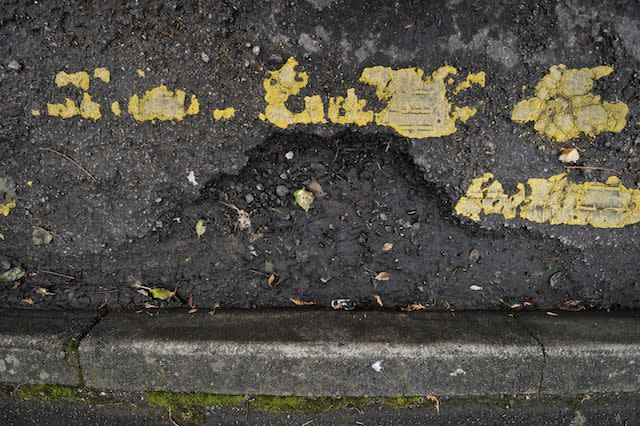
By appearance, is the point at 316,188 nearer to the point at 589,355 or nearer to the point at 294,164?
the point at 294,164

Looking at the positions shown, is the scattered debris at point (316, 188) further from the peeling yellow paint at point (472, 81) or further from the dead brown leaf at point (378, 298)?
the peeling yellow paint at point (472, 81)

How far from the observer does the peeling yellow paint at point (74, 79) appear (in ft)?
7.22

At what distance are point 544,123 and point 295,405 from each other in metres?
1.78

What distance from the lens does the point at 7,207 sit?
231 centimetres

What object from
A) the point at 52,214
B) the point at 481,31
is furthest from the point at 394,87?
the point at 52,214

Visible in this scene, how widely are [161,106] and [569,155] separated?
1923 millimetres

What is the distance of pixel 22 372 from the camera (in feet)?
7.24

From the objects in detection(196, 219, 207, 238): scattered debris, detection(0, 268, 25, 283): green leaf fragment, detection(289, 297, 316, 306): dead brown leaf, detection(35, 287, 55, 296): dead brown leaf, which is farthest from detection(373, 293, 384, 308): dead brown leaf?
detection(0, 268, 25, 283): green leaf fragment

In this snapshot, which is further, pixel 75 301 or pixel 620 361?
pixel 75 301

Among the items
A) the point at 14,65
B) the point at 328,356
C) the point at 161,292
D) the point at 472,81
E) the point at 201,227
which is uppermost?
the point at 14,65

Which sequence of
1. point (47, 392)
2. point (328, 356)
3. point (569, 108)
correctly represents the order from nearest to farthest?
point (328, 356) → point (569, 108) → point (47, 392)

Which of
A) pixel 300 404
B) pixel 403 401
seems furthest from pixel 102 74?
pixel 403 401

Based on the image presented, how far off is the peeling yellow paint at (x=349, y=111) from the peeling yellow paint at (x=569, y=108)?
2.28ft

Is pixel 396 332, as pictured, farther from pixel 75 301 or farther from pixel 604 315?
pixel 75 301
